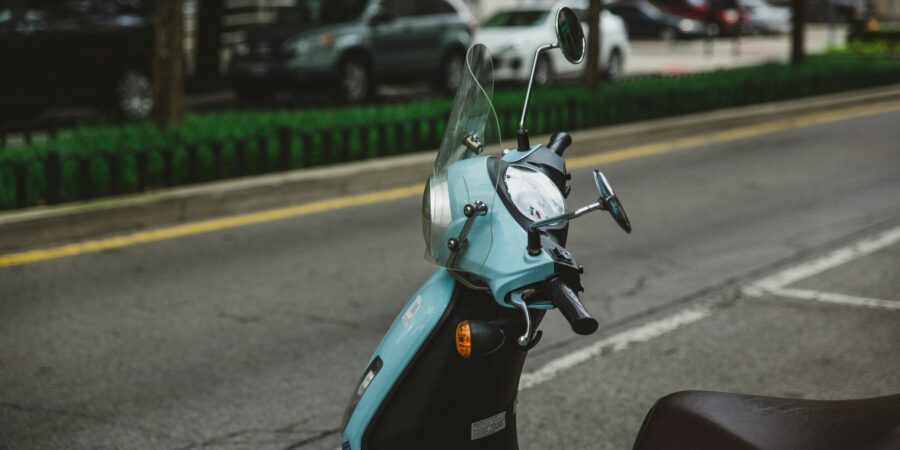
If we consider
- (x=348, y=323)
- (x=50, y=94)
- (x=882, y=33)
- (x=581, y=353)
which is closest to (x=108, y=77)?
(x=50, y=94)

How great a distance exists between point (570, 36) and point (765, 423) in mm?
1009

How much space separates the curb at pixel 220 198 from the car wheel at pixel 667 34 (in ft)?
89.4

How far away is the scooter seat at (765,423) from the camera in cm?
214

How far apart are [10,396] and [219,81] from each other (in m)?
16.0

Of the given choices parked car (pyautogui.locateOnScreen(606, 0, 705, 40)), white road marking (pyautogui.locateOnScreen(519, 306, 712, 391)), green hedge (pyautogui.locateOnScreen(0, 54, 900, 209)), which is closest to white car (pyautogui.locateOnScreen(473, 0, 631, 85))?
green hedge (pyautogui.locateOnScreen(0, 54, 900, 209))

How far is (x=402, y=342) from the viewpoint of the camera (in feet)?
8.54

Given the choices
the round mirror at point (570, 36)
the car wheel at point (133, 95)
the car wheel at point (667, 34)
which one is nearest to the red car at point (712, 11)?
the car wheel at point (667, 34)

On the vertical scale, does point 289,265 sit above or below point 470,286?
below

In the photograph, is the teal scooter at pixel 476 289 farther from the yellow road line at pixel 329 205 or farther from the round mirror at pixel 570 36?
the yellow road line at pixel 329 205

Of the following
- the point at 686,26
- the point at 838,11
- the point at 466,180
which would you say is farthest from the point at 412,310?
A: the point at 838,11

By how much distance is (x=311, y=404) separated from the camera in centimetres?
479

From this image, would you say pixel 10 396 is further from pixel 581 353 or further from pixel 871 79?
pixel 871 79

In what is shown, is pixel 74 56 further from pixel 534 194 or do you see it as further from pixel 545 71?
pixel 534 194

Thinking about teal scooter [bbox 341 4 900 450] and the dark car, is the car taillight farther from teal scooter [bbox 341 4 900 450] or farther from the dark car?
teal scooter [bbox 341 4 900 450]
